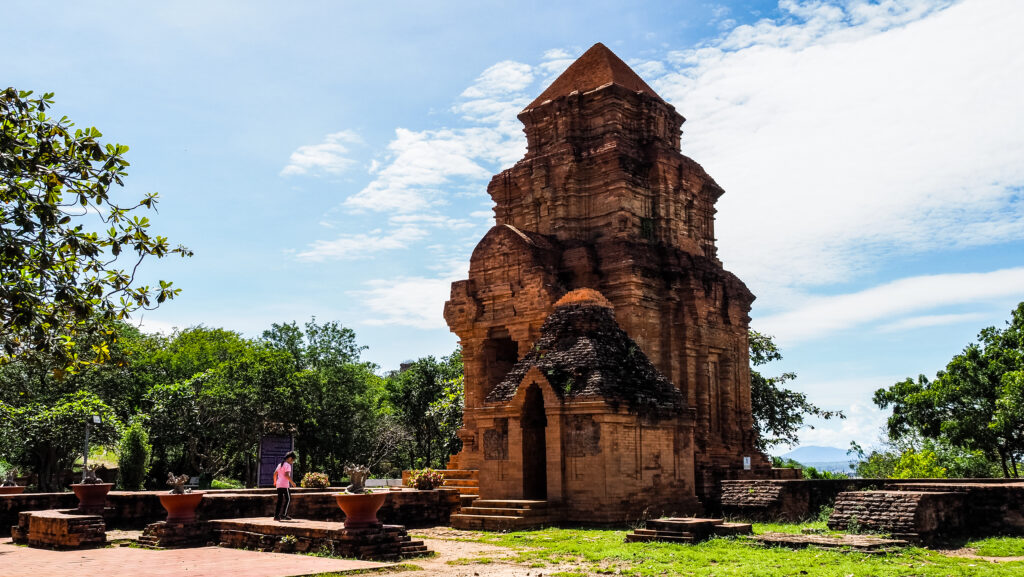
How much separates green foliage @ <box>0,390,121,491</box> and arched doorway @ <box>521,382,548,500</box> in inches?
725

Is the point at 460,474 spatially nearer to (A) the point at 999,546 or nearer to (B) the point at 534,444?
(B) the point at 534,444

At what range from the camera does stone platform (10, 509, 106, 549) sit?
48.1 ft

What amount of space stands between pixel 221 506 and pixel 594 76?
56.7 feet

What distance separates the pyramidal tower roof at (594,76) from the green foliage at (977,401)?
1660cm

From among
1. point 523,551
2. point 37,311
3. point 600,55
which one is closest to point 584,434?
point 523,551

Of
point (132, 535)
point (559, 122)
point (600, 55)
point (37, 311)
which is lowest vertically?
point (132, 535)

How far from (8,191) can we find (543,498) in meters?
14.1

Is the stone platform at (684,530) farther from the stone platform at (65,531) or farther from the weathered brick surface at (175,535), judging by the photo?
the stone platform at (65,531)

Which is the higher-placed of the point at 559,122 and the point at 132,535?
the point at 559,122

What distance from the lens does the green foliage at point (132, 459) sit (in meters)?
31.5

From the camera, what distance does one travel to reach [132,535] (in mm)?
16672

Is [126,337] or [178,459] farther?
[126,337]

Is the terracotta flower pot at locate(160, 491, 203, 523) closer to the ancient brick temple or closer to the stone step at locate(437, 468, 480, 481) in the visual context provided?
the ancient brick temple

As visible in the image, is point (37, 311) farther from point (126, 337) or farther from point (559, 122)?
point (126, 337)
